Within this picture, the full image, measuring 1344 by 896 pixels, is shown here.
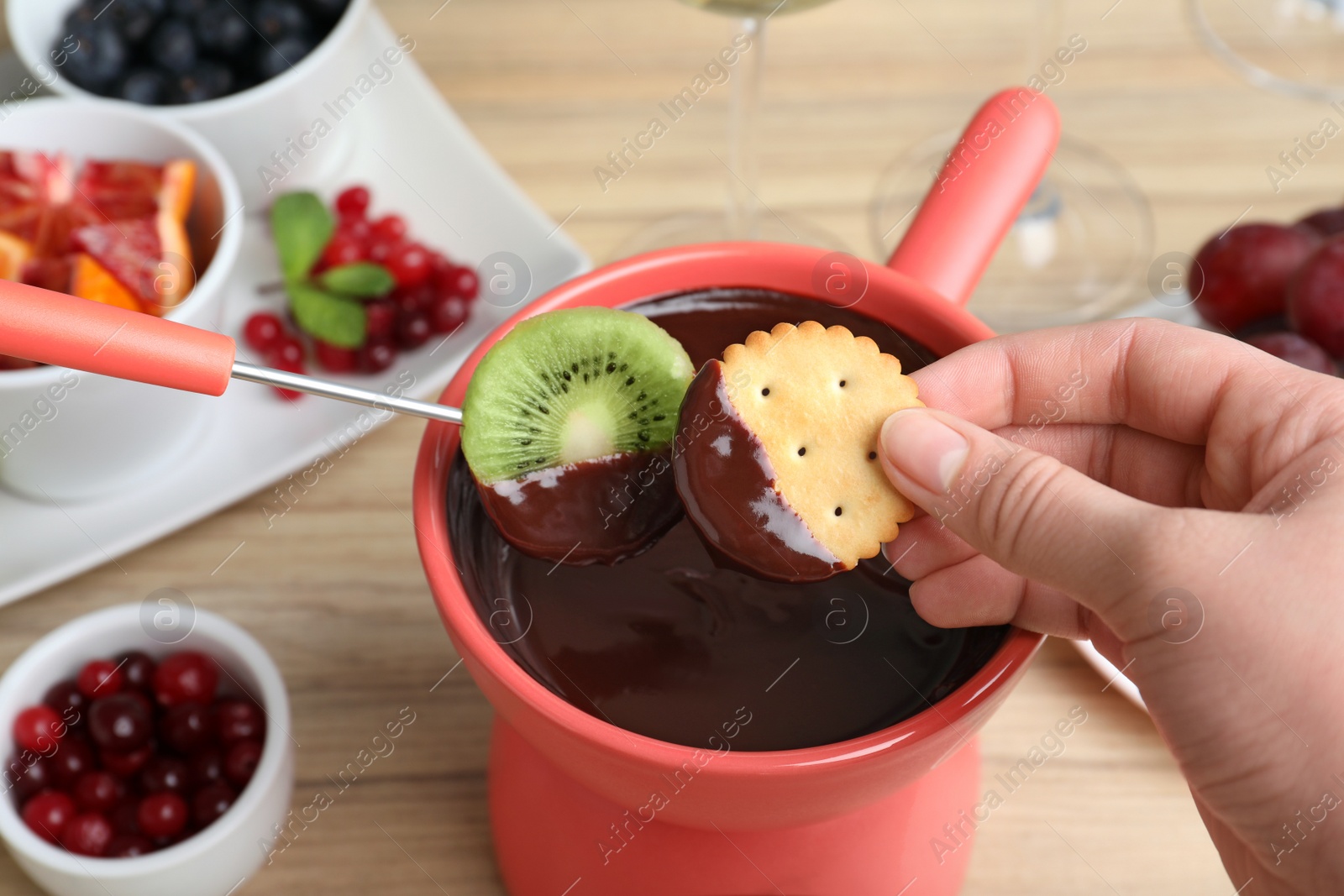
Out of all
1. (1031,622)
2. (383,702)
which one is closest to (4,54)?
(383,702)

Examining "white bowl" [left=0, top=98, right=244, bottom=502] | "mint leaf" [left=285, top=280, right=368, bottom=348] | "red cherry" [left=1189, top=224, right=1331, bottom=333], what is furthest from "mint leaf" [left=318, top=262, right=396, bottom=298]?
"red cherry" [left=1189, top=224, right=1331, bottom=333]

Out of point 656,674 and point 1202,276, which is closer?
point 656,674

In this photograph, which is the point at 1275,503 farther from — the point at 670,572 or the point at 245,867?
the point at 245,867

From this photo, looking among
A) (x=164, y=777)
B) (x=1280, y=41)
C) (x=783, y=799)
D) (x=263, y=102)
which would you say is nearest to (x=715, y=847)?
(x=783, y=799)

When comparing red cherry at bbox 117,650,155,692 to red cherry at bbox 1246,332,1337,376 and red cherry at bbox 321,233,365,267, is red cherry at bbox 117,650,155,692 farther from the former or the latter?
red cherry at bbox 1246,332,1337,376

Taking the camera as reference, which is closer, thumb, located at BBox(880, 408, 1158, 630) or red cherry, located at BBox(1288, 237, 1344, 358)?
thumb, located at BBox(880, 408, 1158, 630)

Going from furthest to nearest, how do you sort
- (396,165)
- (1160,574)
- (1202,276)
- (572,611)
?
(396,165) → (1202,276) → (572,611) → (1160,574)
